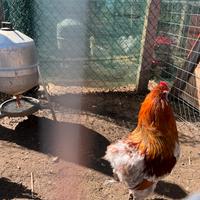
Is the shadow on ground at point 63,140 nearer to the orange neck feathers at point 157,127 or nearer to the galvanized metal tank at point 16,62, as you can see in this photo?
the galvanized metal tank at point 16,62

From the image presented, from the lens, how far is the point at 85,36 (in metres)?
4.86

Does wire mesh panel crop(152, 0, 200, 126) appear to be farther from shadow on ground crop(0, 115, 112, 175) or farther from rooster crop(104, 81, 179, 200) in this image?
rooster crop(104, 81, 179, 200)

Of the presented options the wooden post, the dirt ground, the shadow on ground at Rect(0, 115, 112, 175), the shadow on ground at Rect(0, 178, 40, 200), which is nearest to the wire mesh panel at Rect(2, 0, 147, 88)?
the wooden post

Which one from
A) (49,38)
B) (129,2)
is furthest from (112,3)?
(49,38)

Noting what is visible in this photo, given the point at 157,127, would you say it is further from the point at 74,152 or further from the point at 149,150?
→ the point at 74,152

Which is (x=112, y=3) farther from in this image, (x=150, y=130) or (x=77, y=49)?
(x=150, y=130)

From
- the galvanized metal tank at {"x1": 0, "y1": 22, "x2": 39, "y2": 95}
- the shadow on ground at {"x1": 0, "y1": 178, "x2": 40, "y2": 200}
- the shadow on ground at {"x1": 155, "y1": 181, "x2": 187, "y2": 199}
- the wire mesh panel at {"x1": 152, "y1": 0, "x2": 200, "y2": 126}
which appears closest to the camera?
the shadow on ground at {"x1": 0, "y1": 178, "x2": 40, "y2": 200}

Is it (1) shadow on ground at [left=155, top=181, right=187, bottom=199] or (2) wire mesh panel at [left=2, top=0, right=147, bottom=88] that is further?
(2) wire mesh panel at [left=2, top=0, right=147, bottom=88]

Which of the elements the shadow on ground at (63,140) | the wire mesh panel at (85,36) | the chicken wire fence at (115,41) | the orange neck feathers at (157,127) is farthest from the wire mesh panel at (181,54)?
the orange neck feathers at (157,127)

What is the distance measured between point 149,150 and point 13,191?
127 cm

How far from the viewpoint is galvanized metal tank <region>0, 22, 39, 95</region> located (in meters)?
3.36

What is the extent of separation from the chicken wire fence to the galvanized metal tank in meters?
1.20

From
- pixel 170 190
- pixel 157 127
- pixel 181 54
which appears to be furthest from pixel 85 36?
pixel 170 190

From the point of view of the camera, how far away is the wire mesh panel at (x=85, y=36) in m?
4.66
